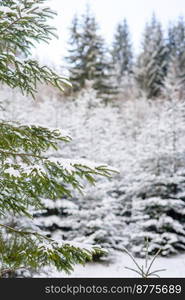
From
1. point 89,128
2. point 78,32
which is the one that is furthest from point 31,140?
point 78,32

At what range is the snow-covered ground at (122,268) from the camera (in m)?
10.5

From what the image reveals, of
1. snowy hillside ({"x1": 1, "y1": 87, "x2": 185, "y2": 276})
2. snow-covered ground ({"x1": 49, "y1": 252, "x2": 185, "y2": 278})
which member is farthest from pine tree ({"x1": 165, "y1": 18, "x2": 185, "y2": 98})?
snow-covered ground ({"x1": 49, "y1": 252, "x2": 185, "y2": 278})

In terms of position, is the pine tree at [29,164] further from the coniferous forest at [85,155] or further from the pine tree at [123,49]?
the pine tree at [123,49]

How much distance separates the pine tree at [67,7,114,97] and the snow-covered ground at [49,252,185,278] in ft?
57.9

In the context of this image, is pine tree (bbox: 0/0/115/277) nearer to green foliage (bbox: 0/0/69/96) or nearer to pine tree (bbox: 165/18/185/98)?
green foliage (bbox: 0/0/69/96)

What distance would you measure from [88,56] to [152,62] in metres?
7.51

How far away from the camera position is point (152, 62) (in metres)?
31.4

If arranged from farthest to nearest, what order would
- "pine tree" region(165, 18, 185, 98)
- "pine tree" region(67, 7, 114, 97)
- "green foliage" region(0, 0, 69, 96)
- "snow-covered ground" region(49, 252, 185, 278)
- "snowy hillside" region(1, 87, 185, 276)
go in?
"pine tree" region(165, 18, 185, 98)
"pine tree" region(67, 7, 114, 97)
"snowy hillside" region(1, 87, 185, 276)
"snow-covered ground" region(49, 252, 185, 278)
"green foliage" region(0, 0, 69, 96)

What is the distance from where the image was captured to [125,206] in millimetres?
14148

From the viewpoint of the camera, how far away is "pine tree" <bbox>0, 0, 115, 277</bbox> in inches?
118

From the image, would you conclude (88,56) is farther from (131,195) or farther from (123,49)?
(131,195)

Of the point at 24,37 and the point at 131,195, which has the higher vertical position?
the point at 24,37

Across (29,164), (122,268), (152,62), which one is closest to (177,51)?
(152,62)

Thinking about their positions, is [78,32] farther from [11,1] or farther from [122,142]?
[11,1]
